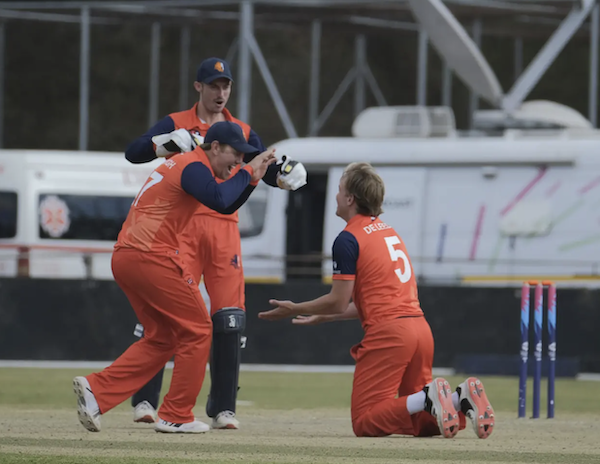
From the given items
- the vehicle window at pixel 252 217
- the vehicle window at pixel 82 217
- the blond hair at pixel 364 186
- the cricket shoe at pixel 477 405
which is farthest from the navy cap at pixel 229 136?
the vehicle window at pixel 82 217

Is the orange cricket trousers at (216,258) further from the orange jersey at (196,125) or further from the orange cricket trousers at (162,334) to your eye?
the orange cricket trousers at (162,334)

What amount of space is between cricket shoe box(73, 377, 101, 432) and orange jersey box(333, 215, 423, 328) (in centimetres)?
148

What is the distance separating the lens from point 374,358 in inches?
275

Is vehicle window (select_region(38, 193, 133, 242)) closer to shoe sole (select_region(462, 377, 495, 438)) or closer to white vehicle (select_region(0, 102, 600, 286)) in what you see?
white vehicle (select_region(0, 102, 600, 286))

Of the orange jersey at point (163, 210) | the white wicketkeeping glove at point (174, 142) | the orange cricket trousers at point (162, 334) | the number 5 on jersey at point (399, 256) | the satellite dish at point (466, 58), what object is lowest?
the orange cricket trousers at point (162, 334)

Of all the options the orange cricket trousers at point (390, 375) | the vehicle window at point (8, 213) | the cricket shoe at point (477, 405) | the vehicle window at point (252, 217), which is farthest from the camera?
the vehicle window at point (8, 213)

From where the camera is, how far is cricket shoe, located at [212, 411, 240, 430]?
7590 mm

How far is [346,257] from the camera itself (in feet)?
23.0

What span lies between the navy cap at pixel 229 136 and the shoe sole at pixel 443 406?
5.44 feet

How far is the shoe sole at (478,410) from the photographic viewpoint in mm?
6613

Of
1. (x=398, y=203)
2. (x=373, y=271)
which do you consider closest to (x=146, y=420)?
(x=373, y=271)

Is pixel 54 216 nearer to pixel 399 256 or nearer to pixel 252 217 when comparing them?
pixel 252 217

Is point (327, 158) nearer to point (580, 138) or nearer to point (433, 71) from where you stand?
point (580, 138)

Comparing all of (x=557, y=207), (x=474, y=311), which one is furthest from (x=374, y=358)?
(x=557, y=207)
